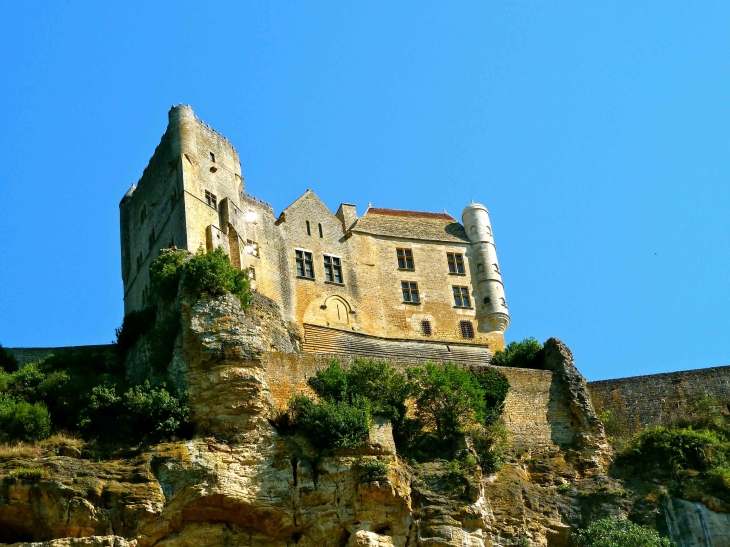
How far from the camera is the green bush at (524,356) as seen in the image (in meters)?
38.1

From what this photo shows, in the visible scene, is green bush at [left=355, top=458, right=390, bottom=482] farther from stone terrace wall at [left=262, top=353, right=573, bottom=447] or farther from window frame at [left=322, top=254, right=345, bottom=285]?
window frame at [left=322, top=254, right=345, bottom=285]

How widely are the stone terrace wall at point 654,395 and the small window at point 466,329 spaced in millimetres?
8322

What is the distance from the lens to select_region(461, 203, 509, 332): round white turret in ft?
147

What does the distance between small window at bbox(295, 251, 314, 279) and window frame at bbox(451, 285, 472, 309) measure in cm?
647

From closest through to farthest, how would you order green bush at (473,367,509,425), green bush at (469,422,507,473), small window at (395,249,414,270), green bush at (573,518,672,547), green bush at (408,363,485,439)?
green bush at (573,518,672,547), green bush at (469,422,507,473), green bush at (408,363,485,439), green bush at (473,367,509,425), small window at (395,249,414,270)

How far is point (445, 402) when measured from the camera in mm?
31875

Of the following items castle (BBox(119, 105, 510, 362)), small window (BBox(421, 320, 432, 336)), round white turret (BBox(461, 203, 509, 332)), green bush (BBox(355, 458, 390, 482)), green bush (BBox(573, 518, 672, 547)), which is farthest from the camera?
round white turret (BBox(461, 203, 509, 332))

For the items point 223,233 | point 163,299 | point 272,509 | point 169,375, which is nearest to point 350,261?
point 223,233

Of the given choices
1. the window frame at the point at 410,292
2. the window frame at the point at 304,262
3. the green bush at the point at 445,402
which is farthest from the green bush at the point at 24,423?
the window frame at the point at 410,292

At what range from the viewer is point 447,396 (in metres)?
31.8

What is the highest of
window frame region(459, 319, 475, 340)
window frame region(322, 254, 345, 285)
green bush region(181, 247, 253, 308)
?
window frame region(322, 254, 345, 285)

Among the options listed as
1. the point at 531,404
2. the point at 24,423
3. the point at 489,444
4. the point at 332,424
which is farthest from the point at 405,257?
the point at 24,423

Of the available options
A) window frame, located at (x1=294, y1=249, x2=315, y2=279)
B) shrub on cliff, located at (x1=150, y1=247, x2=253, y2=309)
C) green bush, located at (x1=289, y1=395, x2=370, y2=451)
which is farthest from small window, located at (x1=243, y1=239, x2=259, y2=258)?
green bush, located at (x1=289, y1=395, x2=370, y2=451)

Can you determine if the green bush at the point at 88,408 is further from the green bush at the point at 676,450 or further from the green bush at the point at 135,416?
the green bush at the point at 676,450
